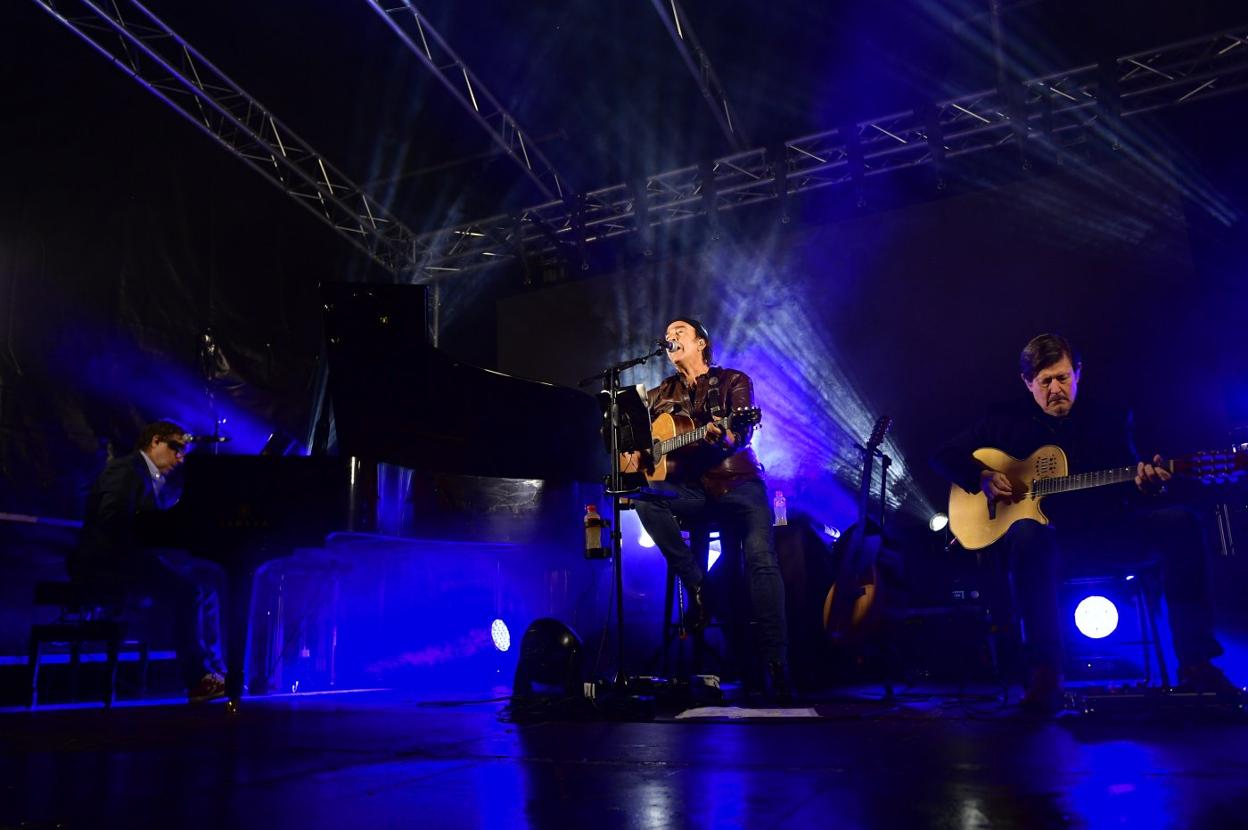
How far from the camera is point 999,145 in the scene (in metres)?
6.74

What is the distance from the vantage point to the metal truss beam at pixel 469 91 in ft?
20.5

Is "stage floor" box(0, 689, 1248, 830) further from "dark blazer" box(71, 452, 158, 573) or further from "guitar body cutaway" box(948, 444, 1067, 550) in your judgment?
"dark blazer" box(71, 452, 158, 573)

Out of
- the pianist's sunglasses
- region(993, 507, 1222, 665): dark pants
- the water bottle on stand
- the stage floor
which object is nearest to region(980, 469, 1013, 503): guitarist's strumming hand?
region(993, 507, 1222, 665): dark pants

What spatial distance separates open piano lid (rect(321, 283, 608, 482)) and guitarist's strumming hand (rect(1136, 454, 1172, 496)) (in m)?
3.10

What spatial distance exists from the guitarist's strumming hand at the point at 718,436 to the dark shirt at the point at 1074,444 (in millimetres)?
883

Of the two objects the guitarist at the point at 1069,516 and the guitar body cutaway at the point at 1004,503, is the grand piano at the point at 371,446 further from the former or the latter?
the guitarist at the point at 1069,516

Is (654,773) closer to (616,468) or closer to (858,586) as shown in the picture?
(616,468)

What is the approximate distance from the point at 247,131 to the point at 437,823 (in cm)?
680

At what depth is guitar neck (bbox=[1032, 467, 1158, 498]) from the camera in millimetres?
3090

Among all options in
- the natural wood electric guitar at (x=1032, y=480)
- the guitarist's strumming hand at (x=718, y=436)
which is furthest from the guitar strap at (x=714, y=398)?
the natural wood electric guitar at (x=1032, y=480)

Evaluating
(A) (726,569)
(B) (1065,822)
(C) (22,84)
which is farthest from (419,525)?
(C) (22,84)

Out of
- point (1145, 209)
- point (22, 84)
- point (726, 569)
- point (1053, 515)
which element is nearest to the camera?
point (1053, 515)

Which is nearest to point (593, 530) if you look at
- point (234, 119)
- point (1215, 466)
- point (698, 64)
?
point (1215, 466)

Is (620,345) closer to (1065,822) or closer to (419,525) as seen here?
(419,525)
